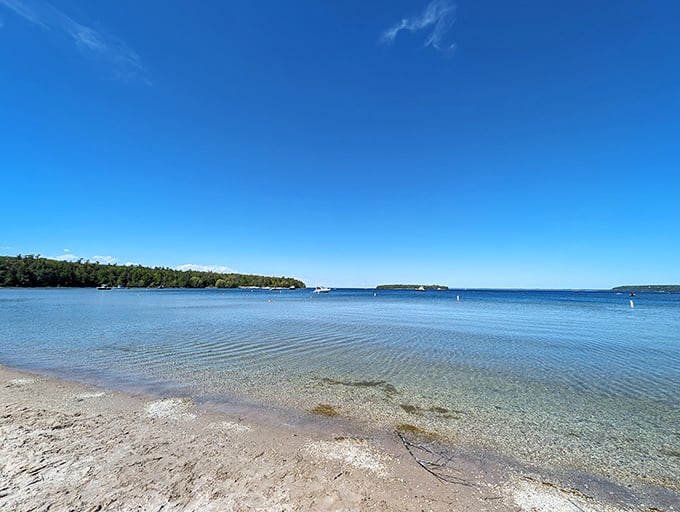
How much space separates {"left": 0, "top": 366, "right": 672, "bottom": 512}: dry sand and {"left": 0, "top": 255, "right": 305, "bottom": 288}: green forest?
5372 inches

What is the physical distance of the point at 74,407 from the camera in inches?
263

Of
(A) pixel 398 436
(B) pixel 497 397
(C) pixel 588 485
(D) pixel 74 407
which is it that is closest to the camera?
(C) pixel 588 485

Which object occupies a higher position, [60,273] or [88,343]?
[60,273]

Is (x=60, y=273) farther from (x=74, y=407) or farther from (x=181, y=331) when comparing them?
(x=74, y=407)

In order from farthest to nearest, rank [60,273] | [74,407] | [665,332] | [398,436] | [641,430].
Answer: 1. [60,273]
2. [665,332]
3. [74,407]
4. [641,430]
5. [398,436]

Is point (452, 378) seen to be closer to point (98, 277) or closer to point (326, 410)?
point (326, 410)

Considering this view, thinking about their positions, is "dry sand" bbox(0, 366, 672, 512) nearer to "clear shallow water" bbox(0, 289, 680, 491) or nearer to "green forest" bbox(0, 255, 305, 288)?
"clear shallow water" bbox(0, 289, 680, 491)

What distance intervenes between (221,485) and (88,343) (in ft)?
49.0

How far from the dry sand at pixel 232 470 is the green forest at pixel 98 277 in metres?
136

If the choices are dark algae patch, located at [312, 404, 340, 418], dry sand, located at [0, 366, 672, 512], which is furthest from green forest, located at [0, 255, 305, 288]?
dark algae patch, located at [312, 404, 340, 418]

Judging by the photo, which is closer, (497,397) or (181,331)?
(497,397)

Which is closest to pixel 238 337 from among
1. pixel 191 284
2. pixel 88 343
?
pixel 88 343

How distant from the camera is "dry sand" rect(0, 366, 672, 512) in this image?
145 inches

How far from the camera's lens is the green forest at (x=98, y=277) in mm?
101250
